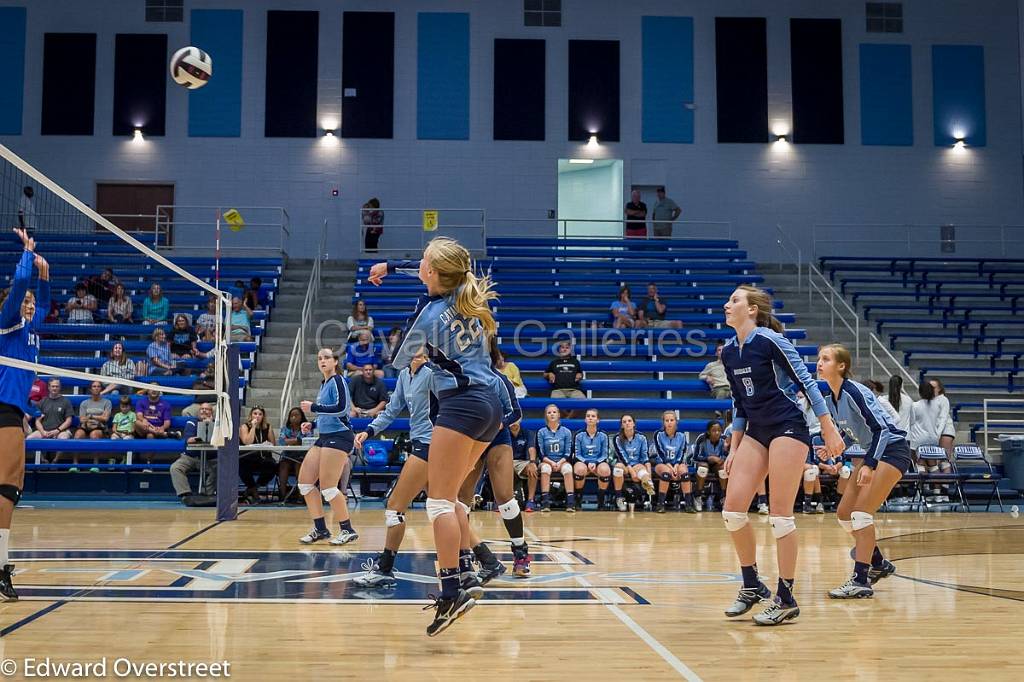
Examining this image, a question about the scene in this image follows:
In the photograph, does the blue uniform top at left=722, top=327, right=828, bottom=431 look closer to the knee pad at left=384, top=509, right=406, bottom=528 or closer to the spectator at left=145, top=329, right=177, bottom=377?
the knee pad at left=384, top=509, right=406, bottom=528

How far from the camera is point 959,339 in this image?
1806 centimetres

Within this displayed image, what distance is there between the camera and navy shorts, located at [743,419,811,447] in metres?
5.28

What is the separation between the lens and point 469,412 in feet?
14.9

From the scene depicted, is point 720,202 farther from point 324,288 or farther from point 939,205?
point 324,288

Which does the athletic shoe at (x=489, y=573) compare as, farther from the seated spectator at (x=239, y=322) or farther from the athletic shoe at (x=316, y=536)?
the seated spectator at (x=239, y=322)

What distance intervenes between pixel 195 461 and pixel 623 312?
784 centimetres

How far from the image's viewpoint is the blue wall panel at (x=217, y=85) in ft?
70.4

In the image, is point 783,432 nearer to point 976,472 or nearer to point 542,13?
point 976,472

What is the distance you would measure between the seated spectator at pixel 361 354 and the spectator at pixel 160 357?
8.37 feet

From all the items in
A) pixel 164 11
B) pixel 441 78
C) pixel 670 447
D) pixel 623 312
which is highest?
pixel 164 11

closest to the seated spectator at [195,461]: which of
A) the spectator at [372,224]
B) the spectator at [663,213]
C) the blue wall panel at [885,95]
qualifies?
the spectator at [372,224]

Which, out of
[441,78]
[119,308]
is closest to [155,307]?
[119,308]

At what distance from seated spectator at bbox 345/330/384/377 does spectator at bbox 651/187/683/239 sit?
28.1ft

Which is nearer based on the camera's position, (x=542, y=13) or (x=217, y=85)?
(x=217, y=85)
